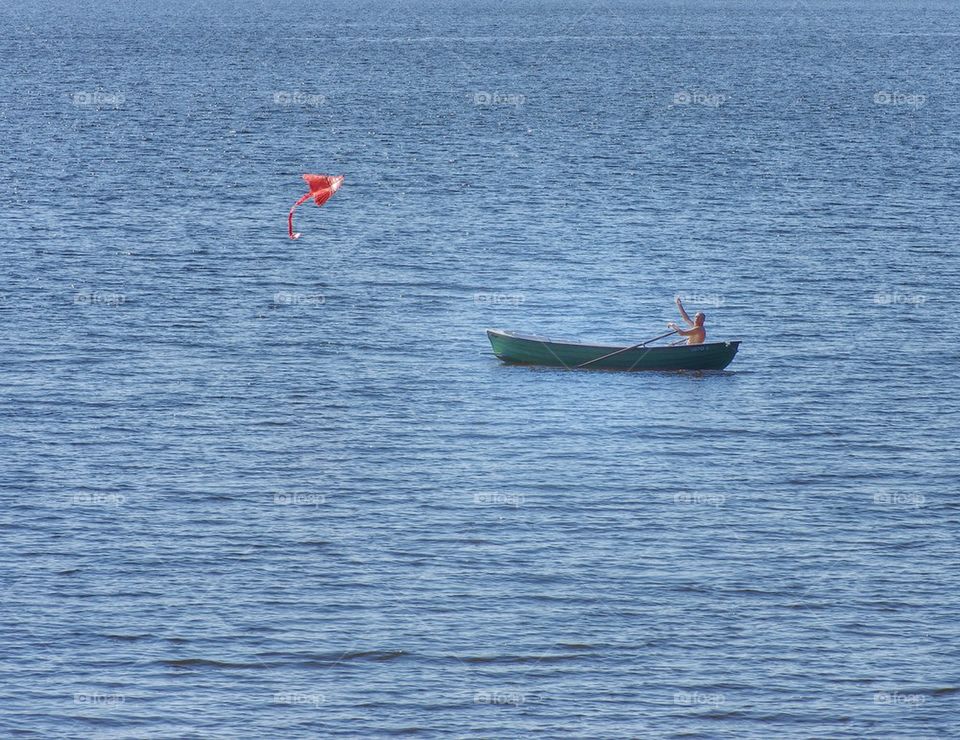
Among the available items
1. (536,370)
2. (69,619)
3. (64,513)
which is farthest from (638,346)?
(69,619)

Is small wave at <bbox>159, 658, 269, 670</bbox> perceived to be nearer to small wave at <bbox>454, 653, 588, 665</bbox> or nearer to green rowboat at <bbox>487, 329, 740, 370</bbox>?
small wave at <bbox>454, 653, 588, 665</bbox>

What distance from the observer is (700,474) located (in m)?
54.5

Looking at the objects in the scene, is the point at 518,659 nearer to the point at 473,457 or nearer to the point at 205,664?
the point at 205,664

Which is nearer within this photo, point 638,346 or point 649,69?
point 638,346

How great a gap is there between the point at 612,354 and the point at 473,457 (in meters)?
12.1

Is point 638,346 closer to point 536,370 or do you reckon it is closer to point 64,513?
point 536,370

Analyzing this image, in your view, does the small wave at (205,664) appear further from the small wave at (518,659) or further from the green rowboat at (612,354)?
the green rowboat at (612,354)

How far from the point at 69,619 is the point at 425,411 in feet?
69.4

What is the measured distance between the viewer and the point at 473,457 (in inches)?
2215

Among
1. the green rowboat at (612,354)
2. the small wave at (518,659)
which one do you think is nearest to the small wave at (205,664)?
the small wave at (518,659)

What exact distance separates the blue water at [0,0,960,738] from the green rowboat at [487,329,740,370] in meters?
0.67

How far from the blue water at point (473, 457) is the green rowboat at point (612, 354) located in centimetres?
67

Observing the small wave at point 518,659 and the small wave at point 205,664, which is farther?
the small wave at point 518,659

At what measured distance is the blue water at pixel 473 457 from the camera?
40.3 meters
